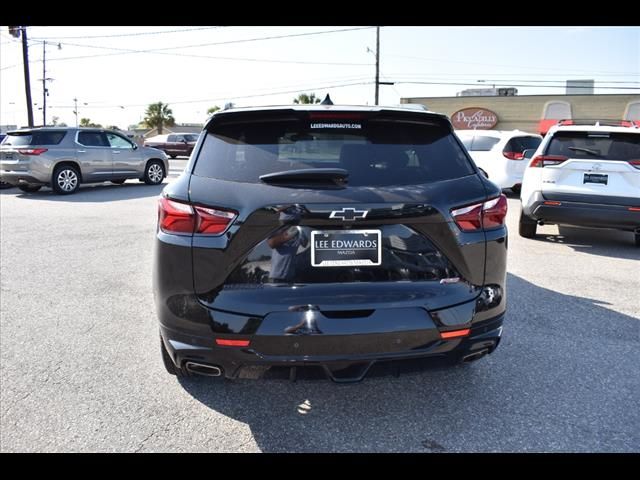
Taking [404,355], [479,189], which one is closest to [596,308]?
[479,189]

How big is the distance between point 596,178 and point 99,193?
12183 millimetres

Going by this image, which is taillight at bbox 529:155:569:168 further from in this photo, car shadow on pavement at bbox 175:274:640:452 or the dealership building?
the dealership building

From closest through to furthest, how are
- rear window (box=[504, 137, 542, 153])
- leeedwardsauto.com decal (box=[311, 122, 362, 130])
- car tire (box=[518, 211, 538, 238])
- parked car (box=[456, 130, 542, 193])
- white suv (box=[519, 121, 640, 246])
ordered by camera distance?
1. leeedwardsauto.com decal (box=[311, 122, 362, 130])
2. white suv (box=[519, 121, 640, 246])
3. car tire (box=[518, 211, 538, 238])
4. parked car (box=[456, 130, 542, 193])
5. rear window (box=[504, 137, 542, 153])

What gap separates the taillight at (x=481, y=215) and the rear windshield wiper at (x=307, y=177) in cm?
61

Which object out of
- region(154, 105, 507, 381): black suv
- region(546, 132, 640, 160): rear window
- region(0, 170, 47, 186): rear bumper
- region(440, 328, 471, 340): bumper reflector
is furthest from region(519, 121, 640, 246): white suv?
region(0, 170, 47, 186): rear bumper

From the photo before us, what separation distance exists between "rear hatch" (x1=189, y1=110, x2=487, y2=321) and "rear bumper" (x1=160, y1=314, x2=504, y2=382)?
0.15 m

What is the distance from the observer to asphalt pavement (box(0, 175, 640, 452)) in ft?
8.43

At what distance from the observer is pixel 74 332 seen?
402cm

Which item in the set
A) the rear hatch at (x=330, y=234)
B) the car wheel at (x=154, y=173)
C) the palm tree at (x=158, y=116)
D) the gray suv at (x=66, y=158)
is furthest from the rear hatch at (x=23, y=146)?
the palm tree at (x=158, y=116)

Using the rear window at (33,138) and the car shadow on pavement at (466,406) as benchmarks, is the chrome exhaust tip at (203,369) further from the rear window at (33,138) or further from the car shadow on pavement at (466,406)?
the rear window at (33,138)

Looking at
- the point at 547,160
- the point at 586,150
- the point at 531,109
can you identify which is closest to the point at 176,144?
the point at 531,109

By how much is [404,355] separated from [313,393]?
0.91 metres

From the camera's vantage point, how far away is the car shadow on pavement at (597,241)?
6.95m
